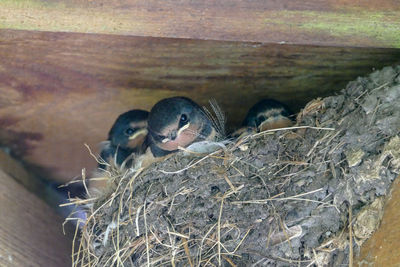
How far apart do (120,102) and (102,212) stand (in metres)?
0.57

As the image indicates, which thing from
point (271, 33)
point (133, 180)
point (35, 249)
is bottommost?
point (35, 249)

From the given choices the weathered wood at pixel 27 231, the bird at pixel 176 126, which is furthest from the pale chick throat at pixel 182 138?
the weathered wood at pixel 27 231

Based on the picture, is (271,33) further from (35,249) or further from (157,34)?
(35,249)

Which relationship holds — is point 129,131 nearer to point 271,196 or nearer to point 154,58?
point 154,58

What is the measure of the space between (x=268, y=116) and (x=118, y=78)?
0.64 m

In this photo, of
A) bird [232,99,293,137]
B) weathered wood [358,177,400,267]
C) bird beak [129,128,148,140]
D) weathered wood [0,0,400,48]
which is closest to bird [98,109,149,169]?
bird beak [129,128,148,140]

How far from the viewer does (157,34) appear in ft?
6.48

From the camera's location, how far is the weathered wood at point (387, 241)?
1.84 m

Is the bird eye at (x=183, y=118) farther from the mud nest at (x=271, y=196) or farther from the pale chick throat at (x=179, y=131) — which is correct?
the mud nest at (x=271, y=196)

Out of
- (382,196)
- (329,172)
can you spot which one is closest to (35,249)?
(329,172)

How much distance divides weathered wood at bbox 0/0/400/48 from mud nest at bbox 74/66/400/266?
1.07 feet

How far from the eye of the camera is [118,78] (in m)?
2.56

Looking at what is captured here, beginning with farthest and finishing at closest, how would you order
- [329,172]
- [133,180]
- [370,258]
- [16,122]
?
1. [16,122]
2. [133,180]
3. [329,172]
4. [370,258]

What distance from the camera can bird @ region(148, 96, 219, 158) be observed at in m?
2.61
